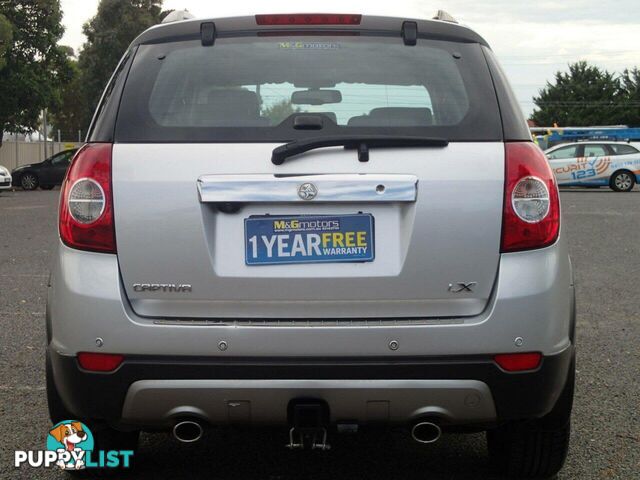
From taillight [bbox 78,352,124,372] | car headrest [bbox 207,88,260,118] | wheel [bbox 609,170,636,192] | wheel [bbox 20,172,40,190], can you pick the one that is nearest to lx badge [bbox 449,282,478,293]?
car headrest [bbox 207,88,260,118]

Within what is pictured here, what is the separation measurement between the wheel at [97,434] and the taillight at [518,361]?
Answer: 54.1 inches

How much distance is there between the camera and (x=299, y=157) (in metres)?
3.29

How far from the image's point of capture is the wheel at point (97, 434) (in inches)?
141

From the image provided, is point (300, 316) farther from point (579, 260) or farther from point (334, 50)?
point (579, 260)

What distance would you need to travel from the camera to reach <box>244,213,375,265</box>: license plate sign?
3.24 m

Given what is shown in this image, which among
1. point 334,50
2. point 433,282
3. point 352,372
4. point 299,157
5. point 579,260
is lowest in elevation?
point 579,260

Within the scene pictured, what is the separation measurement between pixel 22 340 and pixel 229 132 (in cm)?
404

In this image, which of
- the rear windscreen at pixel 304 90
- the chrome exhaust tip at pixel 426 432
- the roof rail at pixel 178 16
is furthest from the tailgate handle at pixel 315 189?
the roof rail at pixel 178 16

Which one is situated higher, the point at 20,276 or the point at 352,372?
the point at 352,372

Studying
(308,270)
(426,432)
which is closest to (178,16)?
(308,270)

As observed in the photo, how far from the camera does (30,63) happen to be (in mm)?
39562

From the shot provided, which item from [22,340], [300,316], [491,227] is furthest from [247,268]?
[22,340]

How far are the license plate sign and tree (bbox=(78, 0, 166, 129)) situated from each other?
59.9 metres

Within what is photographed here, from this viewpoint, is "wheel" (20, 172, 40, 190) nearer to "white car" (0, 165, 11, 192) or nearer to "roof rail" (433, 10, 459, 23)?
"white car" (0, 165, 11, 192)
